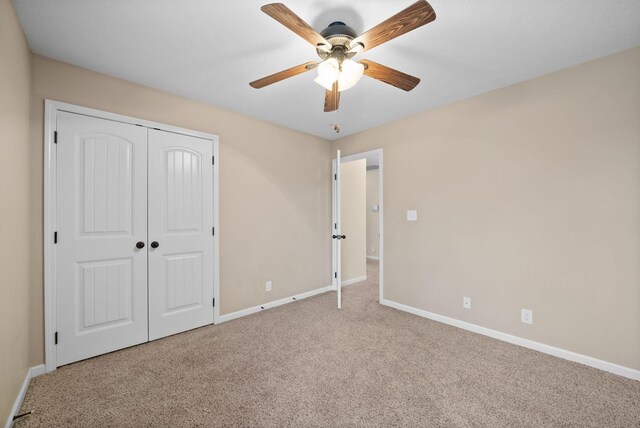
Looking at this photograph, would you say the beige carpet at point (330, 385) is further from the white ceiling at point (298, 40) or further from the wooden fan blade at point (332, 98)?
the white ceiling at point (298, 40)

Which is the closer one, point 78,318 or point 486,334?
point 78,318

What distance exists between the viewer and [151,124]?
99.9 inches

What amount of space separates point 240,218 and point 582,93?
136 inches

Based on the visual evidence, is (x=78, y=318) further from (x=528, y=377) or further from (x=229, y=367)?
(x=528, y=377)

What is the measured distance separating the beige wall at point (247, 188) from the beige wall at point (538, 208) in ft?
4.56

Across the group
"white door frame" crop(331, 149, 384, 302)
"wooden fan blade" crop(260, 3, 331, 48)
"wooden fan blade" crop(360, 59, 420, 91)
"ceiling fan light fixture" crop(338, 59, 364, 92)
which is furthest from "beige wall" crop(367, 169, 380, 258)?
"wooden fan blade" crop(260, 3, 331, 48)

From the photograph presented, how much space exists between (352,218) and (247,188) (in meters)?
2.11

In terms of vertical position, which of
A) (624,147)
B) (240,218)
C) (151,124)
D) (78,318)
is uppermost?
(151,124)

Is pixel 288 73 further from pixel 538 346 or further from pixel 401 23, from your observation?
pixel 538 346

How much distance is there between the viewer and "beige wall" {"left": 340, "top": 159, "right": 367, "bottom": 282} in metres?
4.55

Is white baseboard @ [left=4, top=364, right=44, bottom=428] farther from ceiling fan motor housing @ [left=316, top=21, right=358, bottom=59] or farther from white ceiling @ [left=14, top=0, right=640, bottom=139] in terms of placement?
ceiling fan motor housing @ [left=316, top=21, right=358, bottom=59]

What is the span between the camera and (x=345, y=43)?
65.9 inches

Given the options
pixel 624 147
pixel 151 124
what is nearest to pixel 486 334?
pixel 624 147

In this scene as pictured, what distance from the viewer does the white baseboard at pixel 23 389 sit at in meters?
1.51
